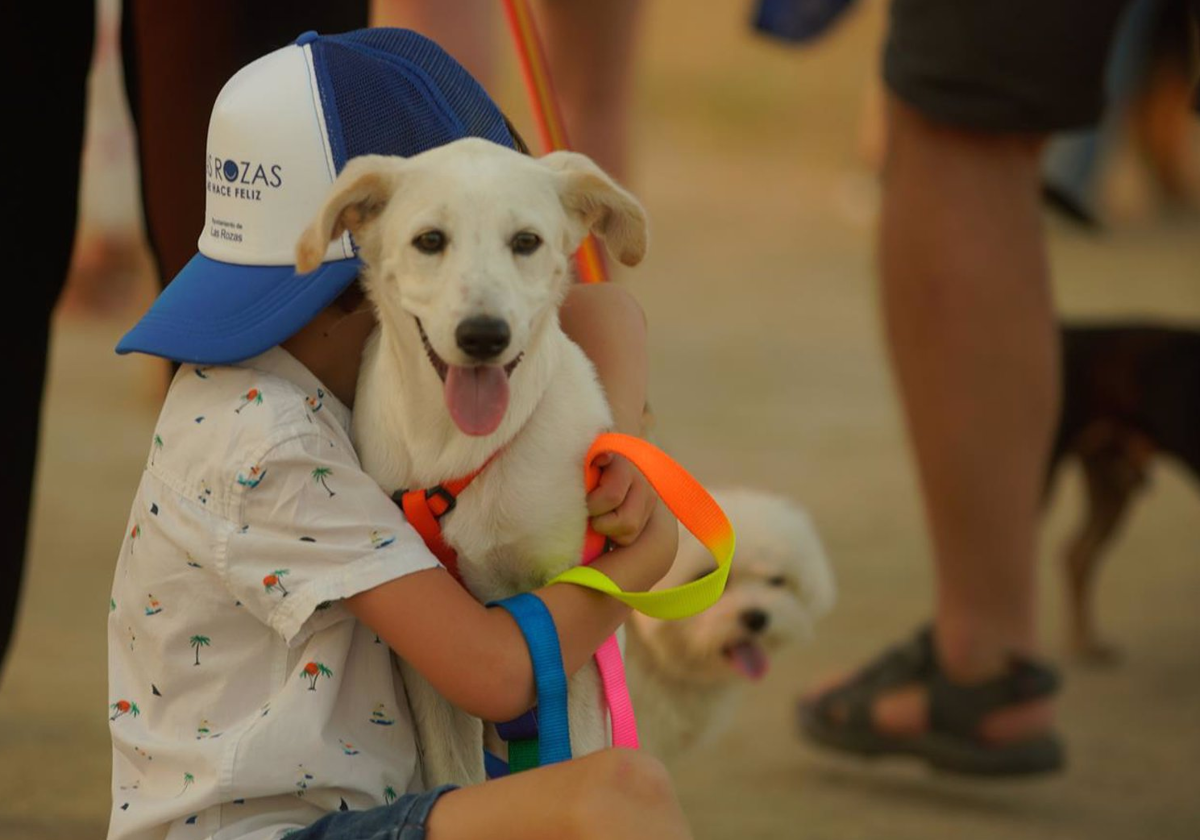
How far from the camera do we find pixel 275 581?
1612mm

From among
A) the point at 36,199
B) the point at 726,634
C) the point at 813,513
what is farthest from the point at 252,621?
the point at 813,513

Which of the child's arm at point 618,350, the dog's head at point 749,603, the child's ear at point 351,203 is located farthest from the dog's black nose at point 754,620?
the child's ear at point 351,203

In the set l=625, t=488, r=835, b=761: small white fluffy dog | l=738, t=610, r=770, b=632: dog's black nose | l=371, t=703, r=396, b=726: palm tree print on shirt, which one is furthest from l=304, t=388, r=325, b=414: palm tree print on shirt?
l=738, t=610, r=770, b=632: dog's black nose

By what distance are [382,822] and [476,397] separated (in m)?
0.43

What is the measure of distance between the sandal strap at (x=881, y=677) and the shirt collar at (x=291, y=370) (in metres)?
1.54

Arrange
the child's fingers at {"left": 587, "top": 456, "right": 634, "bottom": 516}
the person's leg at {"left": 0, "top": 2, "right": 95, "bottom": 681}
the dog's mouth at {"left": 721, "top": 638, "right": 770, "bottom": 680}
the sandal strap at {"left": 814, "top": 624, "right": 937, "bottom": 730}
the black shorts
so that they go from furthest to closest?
the sandal strap at {"left": 814, "top": 624, "right": 937, "bottom": 730}
the dog's mouth at {"left": 721, "top": 638, "right": 770, "bottom": 680}
the black shorts
the person's leg at {"left": 0, "top": 2, "right": 95, "bottom": 681}
the child's fingers at {"left": 587, "top": 456, "right": 634, "bottom": 516}

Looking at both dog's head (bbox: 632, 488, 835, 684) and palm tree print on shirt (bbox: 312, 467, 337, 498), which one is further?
dog's head (bbox: 632, 488, 835, 684)

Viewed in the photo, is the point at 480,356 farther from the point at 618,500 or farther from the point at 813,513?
the point at 813,513

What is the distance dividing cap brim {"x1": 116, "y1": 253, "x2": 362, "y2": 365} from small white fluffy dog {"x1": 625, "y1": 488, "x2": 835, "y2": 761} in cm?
117

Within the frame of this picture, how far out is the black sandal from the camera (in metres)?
2.86

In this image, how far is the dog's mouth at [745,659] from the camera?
9.20ft

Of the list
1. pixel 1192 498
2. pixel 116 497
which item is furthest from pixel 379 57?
pixel 1192 498

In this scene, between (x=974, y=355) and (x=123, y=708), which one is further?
(x=974, y=355)

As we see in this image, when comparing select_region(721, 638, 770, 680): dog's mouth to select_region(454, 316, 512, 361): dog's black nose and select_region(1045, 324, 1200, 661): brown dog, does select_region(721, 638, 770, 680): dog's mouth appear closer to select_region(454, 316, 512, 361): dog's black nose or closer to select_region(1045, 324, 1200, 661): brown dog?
select_region(1045, 324, 1200, 661): brown dog
